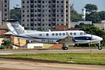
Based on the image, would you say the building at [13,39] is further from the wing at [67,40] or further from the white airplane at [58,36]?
the wing at [67,40]

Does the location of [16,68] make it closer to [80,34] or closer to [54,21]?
[80,34]

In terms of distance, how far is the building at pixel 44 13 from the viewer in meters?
159

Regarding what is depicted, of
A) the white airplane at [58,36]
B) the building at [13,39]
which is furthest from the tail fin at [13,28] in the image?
the building at [13,39]

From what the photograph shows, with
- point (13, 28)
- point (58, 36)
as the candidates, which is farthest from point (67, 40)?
point (13, 28)

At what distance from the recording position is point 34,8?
162m

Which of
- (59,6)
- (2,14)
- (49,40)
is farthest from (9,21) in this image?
(2,14)

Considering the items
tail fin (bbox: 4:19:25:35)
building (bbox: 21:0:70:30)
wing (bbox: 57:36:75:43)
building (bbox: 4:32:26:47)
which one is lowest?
building (bbox: 4:32:26:47)

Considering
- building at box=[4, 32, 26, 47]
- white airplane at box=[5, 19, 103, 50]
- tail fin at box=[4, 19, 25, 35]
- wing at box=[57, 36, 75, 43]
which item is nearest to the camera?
wing at box=[57, 36, 75, 43]

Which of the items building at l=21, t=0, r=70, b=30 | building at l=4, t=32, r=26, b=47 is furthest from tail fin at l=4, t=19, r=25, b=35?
building at l=21, t=0, r=70, b=30

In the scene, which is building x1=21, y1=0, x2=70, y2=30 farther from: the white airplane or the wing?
the wing

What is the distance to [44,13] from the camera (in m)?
162

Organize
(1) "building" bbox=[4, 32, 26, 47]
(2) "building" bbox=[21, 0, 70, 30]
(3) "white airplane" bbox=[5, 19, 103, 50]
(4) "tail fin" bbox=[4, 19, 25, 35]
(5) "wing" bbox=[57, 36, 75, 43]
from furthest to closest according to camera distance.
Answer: (2) "building" bbox=[21, 0, 70, 30], (1) "building" bbox=[4, 32, 26, 47], (4) "tail fin" bbox=[4, 19, 25, 35], (3) "white airplane" bbox=[5, 19, 103, 50], (5) "wing" bbox=[57, 36, 75, 43]

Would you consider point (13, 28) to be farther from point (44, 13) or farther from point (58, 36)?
point (44, 13)

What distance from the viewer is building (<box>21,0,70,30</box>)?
521ft
